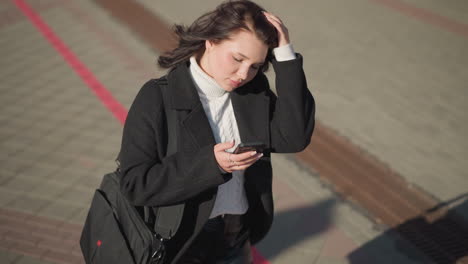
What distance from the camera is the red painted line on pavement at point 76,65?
19.4 feet

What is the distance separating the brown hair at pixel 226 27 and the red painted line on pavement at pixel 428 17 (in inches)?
280

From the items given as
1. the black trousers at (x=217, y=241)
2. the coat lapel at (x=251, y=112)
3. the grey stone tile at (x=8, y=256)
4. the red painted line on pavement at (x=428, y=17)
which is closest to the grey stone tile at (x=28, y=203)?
the grey stone tile at (x=8, y=256)

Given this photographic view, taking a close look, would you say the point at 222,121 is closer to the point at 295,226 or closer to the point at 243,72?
the point at 243,72

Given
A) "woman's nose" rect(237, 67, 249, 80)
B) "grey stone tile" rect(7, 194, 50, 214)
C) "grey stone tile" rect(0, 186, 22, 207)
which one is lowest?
"grey stone tile" rect(7, 194, 50, 214)

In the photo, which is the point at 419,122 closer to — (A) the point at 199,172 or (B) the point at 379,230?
(B) the point at 379,230

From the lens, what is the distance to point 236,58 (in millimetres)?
1987

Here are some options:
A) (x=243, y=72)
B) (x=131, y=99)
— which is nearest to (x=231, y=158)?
(x=243, y=72)

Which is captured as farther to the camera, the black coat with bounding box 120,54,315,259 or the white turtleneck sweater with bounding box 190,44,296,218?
the white turtleneck sweater with bounding box 190,44,296,218

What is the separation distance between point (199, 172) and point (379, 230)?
114 inches

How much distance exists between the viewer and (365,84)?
6.53m

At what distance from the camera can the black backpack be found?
2018mm

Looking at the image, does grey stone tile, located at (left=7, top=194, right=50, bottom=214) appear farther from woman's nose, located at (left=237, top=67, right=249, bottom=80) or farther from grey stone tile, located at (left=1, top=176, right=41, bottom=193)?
woman's nose, located at (left=237, top=67, right=249, bottom=80)

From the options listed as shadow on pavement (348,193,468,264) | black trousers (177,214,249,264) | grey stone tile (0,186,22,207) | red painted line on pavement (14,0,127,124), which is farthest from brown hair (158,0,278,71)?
red painted line on pavement (14,0,127,124)

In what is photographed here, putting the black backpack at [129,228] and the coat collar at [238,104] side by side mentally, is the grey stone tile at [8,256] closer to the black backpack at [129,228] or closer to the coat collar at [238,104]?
the black backpack at [129,228]
